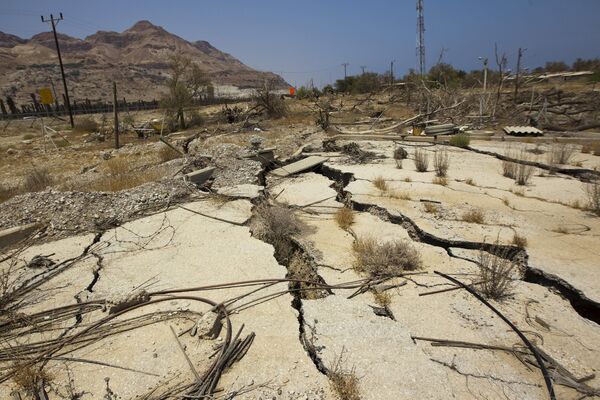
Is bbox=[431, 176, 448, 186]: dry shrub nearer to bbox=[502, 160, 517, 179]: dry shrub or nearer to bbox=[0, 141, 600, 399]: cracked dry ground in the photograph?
bbox=[0, 141, 600, 399]: cracked dry ground

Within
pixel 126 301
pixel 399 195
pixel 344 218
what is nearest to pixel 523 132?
pixel 399 195

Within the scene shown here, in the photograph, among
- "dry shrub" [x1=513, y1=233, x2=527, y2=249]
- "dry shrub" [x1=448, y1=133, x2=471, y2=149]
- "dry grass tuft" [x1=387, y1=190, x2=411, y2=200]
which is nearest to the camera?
"dry shrub" [x1=513, y1=233, x2=527, y2=249]

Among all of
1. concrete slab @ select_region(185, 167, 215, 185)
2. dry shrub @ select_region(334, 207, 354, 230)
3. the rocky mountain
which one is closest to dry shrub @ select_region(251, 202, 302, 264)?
dry shrub @ select_region(334, 207, 354, 230)

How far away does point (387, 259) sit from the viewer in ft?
11.0

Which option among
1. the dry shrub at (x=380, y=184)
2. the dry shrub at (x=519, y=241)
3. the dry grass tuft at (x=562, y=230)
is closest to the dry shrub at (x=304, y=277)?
the dry shrub at (x=519, y=241)

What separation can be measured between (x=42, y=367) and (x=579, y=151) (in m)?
11.3

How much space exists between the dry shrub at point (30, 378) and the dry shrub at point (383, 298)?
2.51 m

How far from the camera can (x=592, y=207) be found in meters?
4.50

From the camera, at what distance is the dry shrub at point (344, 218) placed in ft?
14.9

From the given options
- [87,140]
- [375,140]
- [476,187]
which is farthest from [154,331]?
[87,140]

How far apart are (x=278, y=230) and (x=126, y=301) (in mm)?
1920

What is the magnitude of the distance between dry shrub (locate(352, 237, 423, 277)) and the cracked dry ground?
13cm

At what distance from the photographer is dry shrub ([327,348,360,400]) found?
199 centimetres

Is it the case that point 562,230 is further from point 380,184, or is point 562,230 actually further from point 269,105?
point 269,105
